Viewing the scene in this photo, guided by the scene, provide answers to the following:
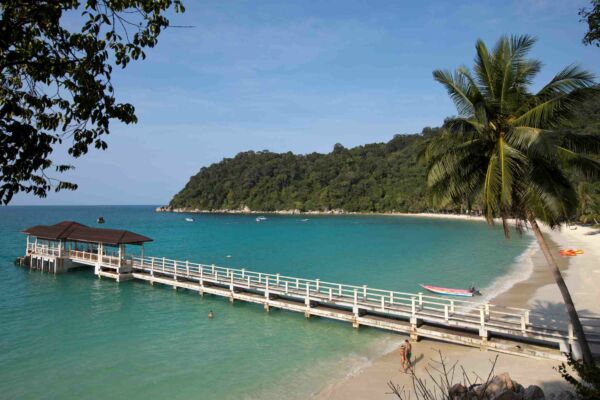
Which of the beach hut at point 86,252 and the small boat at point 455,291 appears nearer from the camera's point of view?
the small boat at point 455,291

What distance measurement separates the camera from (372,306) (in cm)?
1808

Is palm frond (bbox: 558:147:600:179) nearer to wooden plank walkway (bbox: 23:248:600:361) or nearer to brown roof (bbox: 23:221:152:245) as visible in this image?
wooden plank walkway (bbox: 23:248:600:361)

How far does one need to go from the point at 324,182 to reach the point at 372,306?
496ft

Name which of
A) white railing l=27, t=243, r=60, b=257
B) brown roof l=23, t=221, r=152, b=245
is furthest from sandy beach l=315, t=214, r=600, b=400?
white railing l=27, t=243, r=60, b=257

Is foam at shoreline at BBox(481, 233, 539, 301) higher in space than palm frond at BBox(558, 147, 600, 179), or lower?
lower

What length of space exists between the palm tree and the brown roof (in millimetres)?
25223

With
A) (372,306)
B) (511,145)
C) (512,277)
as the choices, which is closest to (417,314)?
(372,306)

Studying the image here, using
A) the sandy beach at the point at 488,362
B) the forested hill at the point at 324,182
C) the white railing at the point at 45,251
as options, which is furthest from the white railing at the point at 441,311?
the forested hill at the point at 324,182

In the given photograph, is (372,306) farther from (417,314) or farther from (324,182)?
(324,182)

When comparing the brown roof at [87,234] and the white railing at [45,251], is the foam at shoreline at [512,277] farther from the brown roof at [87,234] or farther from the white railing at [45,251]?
the white railing at [45,251]

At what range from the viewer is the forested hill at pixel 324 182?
485 ft

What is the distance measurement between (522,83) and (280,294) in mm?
15812

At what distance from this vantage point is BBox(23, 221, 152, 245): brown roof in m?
30.5

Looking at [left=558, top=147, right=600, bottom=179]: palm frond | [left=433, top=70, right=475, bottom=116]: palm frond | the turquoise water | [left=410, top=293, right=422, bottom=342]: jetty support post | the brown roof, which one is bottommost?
the turquoise water
